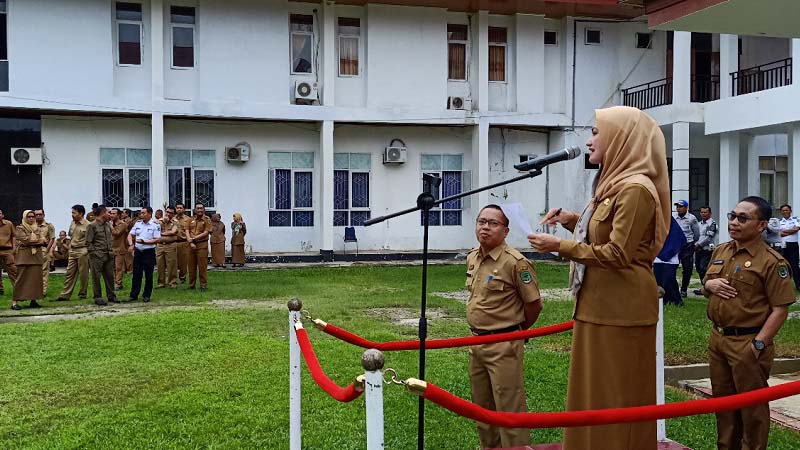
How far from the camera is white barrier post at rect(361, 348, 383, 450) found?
2.90 metres

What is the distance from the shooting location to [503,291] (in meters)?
4.77

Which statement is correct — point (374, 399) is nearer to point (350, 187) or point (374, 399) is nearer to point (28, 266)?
point (28, 266)

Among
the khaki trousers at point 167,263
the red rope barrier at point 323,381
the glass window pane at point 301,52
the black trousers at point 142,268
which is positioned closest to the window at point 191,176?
the glass window pane at point 301,52

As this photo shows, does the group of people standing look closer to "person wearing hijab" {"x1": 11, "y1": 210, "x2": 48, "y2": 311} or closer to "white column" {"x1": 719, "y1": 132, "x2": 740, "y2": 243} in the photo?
"person wearing hijab" {"x1": 11, "y1": 210, "x2": 48, "y2": 311}

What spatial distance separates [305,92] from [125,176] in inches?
214

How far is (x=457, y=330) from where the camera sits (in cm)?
1002

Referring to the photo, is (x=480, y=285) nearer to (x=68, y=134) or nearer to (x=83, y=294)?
(x=83, y=294)

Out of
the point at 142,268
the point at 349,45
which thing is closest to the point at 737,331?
the point at 142,268

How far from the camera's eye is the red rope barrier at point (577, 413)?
9.61 feet

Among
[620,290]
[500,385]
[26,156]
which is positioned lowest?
[500,385]

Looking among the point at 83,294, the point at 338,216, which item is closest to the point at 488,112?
the point at 338,216

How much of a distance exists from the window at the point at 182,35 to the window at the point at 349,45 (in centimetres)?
417

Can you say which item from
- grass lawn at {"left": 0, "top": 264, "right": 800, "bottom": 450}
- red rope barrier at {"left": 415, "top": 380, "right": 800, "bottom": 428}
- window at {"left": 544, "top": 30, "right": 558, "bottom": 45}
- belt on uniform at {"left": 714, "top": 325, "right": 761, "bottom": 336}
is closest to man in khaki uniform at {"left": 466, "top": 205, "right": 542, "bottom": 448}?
grass lawn at {"left": 0, "top": 264, "right": 800, "bottom": 450}

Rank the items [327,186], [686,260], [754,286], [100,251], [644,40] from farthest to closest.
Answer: [644,40] < [327,186] < [686,260] < [100,251] < [754,286]
